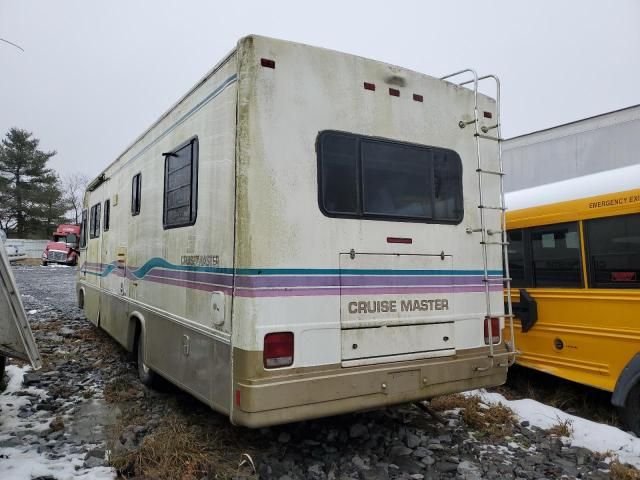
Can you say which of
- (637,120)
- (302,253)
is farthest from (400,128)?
(637,120)

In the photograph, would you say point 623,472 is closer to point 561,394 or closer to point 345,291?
point 561,394

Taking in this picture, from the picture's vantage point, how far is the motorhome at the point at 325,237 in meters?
3.27

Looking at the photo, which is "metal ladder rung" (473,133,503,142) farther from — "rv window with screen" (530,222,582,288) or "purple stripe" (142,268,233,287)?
"purple stripe" (142,268,233,287)

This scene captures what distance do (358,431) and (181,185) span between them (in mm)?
2600

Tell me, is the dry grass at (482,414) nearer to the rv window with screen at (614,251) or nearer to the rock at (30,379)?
the rv window with screen at (614,251)

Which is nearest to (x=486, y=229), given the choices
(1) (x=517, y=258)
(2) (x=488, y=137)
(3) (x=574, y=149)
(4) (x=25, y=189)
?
(2) (x=488, y=137)

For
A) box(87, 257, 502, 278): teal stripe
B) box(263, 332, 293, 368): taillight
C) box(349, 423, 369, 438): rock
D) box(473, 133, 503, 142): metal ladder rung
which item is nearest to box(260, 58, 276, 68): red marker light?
box(87, 257, 502, 278): teal stripe

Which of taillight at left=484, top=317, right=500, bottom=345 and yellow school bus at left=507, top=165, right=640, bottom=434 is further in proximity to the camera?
yellow school bus at left=507, top=165, right=640, bottom=434

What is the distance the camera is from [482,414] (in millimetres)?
4715

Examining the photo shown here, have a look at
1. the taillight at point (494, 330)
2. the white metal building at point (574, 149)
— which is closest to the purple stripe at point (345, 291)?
the taillight at point (494, 330)

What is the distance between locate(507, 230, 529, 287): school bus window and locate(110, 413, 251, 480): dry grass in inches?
143

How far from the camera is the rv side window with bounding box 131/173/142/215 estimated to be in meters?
5.52

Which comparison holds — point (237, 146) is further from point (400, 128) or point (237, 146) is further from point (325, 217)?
point (400, 128)

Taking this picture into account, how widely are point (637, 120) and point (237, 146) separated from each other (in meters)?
12.8
